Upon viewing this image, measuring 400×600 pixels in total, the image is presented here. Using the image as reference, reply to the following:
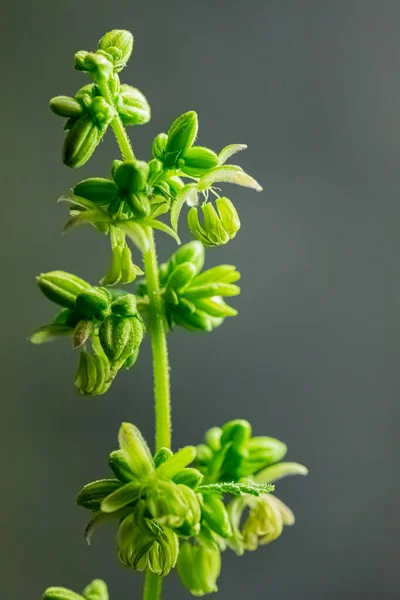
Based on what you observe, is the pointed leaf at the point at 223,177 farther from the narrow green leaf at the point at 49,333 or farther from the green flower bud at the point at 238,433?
the green flower bud at the point at 238,433

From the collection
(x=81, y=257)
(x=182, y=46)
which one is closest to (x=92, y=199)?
(x=81, y=257)

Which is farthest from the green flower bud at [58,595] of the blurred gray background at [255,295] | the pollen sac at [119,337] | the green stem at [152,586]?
the blurred gray background at [255,295]

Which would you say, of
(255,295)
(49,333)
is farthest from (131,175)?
(255,295)

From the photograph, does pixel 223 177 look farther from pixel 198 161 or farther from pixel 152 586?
pixel 152 586

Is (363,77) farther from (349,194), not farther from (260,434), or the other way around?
(260,434)

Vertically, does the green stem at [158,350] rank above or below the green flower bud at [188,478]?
above

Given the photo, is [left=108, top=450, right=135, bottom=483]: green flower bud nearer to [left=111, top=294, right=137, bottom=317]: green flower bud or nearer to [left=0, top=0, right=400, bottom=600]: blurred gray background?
[left=111, top=294, right=137, bottom=317]: green flower bud
